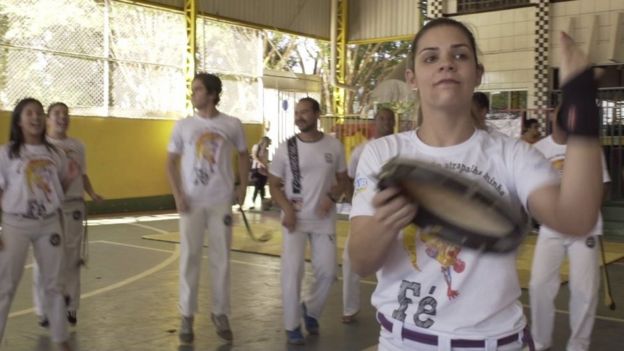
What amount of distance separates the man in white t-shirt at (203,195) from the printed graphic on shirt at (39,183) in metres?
1.08

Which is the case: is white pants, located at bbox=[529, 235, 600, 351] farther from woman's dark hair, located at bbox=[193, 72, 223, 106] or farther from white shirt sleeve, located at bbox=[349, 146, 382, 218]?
white shirt sleeve, located at bbox=[349, 146, 382, 218]

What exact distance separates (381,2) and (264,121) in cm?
576

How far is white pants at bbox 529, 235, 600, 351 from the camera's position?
5.29 meters

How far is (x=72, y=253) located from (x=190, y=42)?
1297 cm

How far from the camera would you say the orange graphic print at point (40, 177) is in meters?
5.18

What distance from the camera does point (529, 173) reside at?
6.66 ft

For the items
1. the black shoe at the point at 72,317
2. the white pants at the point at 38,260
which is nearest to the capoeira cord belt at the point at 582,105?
the white pants at the point at 38,260

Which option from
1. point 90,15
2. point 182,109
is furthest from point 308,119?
point 182,109

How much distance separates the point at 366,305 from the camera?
7.42 m

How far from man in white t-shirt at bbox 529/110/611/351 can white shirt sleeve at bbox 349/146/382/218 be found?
3.34 metres

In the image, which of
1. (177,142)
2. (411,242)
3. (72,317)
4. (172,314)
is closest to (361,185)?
(411,242)

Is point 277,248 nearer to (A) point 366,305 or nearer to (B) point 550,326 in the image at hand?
(A) point 366,305

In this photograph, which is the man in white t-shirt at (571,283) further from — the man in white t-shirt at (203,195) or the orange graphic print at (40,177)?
the orange graphic print at (40,177)

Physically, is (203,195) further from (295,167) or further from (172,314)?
(172,314)
